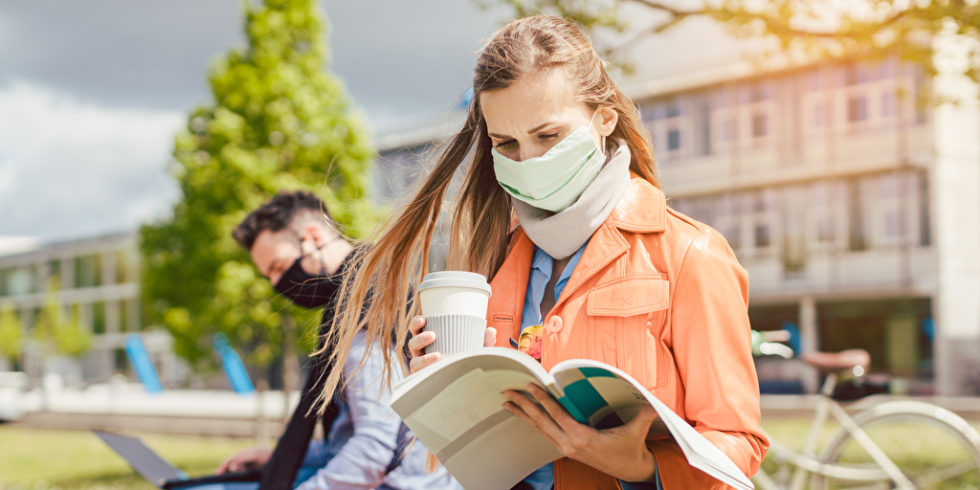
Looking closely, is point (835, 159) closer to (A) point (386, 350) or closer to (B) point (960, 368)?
(B) point (960, 368)

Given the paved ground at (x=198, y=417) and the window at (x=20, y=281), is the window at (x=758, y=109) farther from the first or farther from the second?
the window at (x=20, y=281)

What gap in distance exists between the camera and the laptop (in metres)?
2.95

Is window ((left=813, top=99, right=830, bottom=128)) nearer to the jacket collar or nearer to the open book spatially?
the jacket collar

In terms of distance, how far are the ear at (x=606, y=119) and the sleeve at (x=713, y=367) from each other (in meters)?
0.36

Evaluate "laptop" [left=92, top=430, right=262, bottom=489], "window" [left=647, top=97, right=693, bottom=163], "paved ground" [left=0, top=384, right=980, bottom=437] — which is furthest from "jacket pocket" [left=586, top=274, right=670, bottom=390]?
"window" [left=647, top=97, right=693, bottom=163]

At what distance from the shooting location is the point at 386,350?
1.79 metres

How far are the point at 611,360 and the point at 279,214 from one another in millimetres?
2128

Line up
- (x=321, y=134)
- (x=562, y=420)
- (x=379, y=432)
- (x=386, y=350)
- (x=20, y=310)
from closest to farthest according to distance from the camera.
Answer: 1. (x=562, y=420)
2. (x=386, y=350)
3. (x=379, y=432)
4. (x=321, y=134)
5. (x=20, y=310)

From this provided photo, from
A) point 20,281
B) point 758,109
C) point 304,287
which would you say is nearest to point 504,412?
point 304,287

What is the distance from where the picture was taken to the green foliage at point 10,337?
5128cm

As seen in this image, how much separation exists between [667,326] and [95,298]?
180 ft

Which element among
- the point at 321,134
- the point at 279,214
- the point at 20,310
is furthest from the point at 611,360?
the point at 20,310

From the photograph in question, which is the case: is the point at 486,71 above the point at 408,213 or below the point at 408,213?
above

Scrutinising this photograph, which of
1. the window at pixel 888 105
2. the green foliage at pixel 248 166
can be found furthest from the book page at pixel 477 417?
the window at pixel 888 105
